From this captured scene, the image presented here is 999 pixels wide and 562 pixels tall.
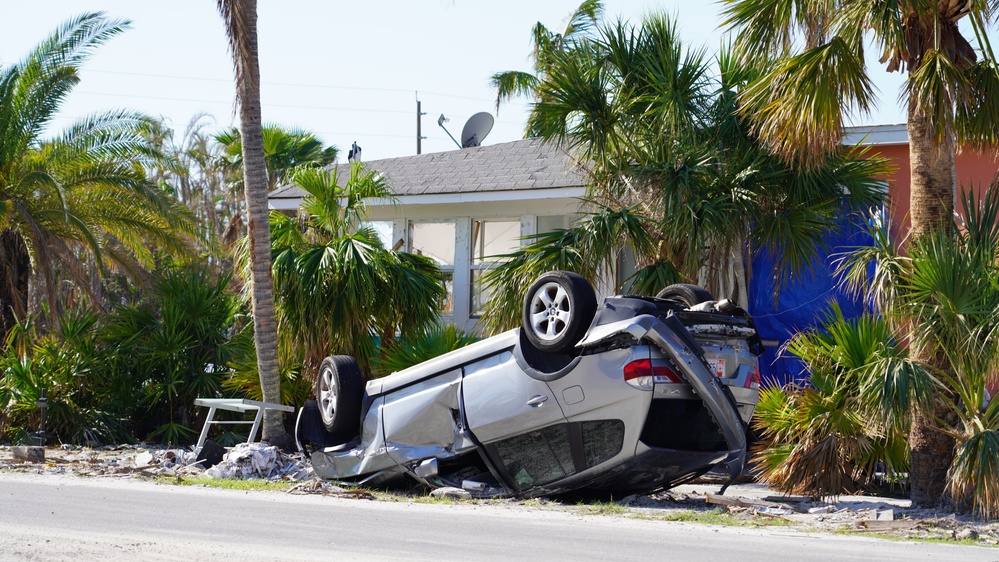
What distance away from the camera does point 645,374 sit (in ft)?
28.0

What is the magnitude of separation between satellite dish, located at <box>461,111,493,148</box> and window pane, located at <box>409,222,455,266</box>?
378cm

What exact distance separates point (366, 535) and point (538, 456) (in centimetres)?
243

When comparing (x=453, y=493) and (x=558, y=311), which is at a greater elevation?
(x=558, y=311)

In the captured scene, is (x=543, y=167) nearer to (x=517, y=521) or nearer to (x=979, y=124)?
(x=979, y=124)

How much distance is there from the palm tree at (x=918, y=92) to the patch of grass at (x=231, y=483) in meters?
6.01

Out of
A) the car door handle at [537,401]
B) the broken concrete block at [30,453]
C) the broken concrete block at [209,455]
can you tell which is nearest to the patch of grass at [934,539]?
the car door handle at [537,401]

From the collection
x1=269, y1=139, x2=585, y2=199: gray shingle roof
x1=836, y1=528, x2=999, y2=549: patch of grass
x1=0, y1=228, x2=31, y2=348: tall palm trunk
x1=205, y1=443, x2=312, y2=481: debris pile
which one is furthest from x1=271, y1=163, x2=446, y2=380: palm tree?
x1=836, y1=528, x2=999, y2=549: patch of grass

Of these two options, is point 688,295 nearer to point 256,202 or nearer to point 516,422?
point 516,422

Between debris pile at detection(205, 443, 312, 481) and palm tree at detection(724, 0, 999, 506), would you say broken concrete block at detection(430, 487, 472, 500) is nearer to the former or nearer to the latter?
debris pile at detection(205, 443, 312, 481)

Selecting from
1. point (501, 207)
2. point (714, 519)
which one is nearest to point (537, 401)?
point (714, 519)

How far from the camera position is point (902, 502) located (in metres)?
9.80

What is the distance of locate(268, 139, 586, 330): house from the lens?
1587 cm

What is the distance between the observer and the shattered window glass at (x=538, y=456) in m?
9.11

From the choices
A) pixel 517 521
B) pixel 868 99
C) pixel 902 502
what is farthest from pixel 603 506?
pixel 868 99
